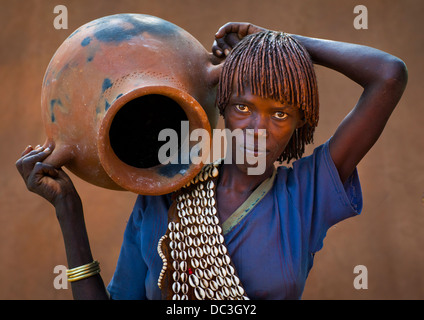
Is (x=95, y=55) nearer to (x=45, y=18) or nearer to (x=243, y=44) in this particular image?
(x=243, y=44)

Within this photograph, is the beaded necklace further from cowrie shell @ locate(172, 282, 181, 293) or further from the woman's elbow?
the woman's elbow

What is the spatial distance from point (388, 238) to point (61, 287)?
218 centimetres

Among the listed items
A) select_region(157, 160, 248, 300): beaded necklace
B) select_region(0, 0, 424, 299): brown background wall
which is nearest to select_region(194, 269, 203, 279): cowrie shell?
select_region(157, 160, 248, 300): beaded necklace

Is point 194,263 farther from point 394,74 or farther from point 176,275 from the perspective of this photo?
point 394,74

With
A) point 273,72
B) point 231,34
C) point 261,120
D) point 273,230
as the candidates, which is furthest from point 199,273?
point 231,34

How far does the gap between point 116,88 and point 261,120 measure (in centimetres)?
36

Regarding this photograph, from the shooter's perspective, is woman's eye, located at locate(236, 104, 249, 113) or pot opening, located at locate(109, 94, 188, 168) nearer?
woman's eye, located at locate(236, 104, 249, 113)

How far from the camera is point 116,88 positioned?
129 centimetres

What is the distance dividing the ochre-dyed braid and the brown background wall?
237 cm

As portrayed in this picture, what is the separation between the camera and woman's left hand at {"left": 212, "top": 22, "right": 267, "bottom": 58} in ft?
4.87

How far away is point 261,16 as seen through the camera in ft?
12.1

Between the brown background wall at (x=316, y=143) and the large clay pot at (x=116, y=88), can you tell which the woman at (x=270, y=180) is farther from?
the brown background wall at (x=316, y=143)

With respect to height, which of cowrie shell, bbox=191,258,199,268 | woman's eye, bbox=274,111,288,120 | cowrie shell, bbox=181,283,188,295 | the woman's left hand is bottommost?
cowrie shell, bbox=181,283,188,295

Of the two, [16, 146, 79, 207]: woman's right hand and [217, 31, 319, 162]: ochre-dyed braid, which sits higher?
[217, 31, 319, 162]: ochre-dyed braid
